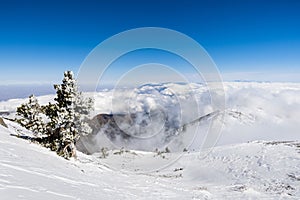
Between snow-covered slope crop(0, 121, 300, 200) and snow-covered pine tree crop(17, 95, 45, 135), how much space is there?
2.81m

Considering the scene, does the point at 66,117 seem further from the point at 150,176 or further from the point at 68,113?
the point at 150,176

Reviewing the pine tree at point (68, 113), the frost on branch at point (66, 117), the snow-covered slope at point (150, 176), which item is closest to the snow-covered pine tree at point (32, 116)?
the frost on branch at point (66, 117)

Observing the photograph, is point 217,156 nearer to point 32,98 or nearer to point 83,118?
point 83,118

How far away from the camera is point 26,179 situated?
13.5 metres

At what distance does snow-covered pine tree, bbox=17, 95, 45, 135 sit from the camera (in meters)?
33.6

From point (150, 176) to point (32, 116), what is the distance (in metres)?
16.2

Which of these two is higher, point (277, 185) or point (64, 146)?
point (64, 146)

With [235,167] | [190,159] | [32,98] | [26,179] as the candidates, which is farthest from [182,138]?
[26,179]

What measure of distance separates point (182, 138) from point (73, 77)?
482 feet

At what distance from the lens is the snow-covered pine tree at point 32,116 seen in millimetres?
33562

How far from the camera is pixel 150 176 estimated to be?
34.1 m

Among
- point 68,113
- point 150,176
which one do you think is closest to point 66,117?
point 68,113

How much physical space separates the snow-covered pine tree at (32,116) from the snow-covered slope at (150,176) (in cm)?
281

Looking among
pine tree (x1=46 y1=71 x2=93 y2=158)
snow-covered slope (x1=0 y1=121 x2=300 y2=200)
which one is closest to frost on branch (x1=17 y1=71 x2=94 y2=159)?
pine tree (x1=46 y1=71 x2=93 y2=158)
